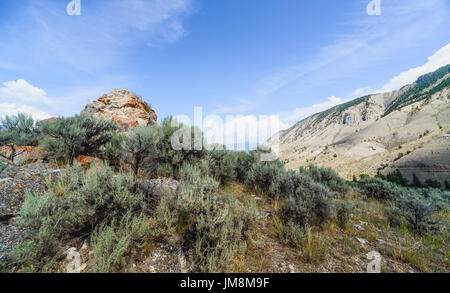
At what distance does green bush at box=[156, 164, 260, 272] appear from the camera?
2.32m

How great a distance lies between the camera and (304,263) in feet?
8.62

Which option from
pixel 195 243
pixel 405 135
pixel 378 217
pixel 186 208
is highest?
pixel 405 135

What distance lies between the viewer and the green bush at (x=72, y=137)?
4883 mm

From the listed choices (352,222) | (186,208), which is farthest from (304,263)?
(352,222)

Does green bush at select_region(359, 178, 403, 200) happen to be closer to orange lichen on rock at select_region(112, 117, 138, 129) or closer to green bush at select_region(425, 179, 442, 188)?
orange lichen on rock at select_region(112, 117, 138, 129)

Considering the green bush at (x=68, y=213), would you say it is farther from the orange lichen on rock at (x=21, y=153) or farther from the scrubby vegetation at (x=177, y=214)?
the orange lichen on rock at (x=21, y=153)

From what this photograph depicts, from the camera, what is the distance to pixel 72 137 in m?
5.05

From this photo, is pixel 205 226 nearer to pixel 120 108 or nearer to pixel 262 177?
pixel 262 177

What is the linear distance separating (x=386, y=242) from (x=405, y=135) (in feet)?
198

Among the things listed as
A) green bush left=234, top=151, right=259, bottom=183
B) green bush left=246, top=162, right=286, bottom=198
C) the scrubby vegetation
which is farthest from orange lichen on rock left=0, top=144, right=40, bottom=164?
green bush left=246, top=162, right=286, bottom=198

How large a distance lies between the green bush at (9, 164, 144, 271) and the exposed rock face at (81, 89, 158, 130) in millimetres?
5885

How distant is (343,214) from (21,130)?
12686 millimetres

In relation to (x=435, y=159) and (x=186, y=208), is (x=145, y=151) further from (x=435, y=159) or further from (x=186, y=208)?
(x=435, y=159)

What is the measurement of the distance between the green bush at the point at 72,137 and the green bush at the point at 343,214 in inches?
305
